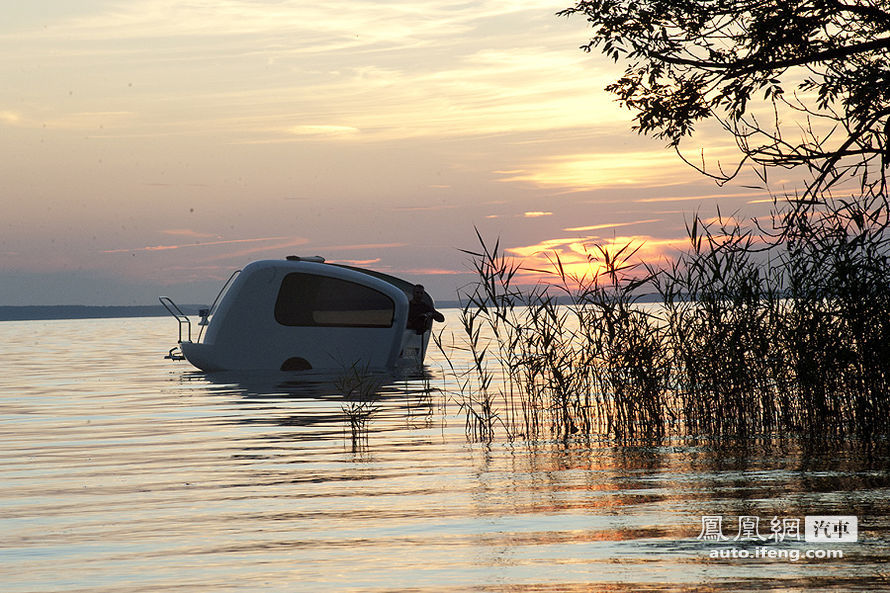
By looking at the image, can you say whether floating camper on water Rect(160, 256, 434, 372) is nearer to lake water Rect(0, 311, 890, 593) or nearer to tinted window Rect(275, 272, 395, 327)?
tinted window Rect(275, 272, 395, 327)

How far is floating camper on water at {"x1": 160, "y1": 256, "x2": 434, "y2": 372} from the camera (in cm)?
1703

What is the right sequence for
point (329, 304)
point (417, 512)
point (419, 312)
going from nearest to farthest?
1. point (417, 512)
2. point (329, 304)
3. point (419, 312)

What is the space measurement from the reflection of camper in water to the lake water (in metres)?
7.24

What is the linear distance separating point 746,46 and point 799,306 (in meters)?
2.54

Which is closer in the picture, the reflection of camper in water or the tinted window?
the tinted window

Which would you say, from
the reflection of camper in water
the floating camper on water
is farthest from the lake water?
the reflection of camper in water

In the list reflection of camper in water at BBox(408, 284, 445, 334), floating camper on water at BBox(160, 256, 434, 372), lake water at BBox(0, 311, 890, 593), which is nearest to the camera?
lake water at BBox(0, 311, 890, 593)

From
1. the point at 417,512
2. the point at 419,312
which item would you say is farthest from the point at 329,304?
the point at 417,512

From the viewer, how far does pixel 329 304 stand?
17141 millimetres

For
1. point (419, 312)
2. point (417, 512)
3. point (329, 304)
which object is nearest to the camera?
point (417, 512)

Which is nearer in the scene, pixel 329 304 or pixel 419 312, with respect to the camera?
pixel 329 304

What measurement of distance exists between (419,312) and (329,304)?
1.79m

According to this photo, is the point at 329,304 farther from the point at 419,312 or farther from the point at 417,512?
the point at 417,512

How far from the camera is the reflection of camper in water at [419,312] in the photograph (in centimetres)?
1806
